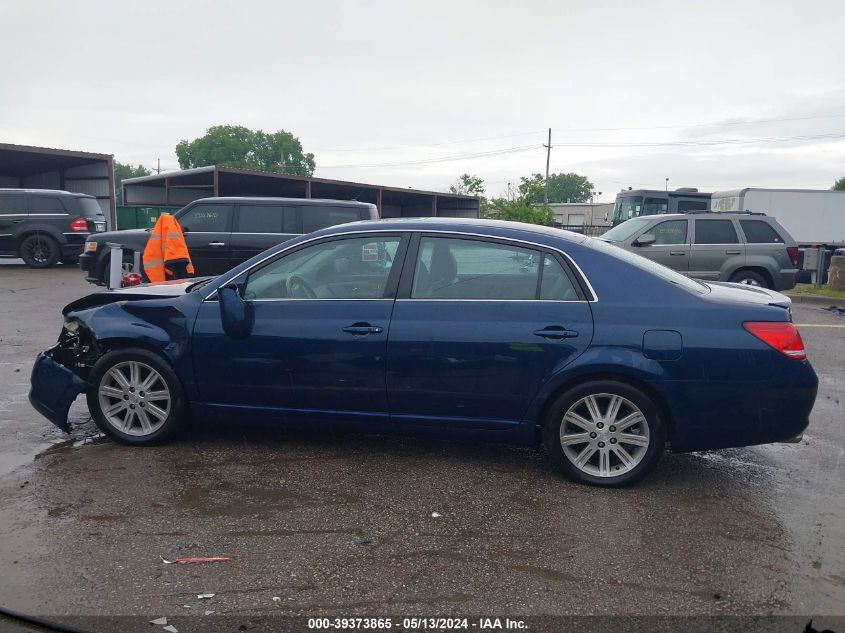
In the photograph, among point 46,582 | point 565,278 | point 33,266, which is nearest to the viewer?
point 46,582

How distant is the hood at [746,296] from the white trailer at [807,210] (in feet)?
64.3

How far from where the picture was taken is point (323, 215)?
12.9 meters

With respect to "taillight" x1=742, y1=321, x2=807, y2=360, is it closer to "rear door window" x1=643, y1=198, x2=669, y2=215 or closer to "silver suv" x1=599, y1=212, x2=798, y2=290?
"silver suv" x1=599, y1=212, x2=798, y2=290

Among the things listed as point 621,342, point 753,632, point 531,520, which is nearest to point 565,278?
point 621,342

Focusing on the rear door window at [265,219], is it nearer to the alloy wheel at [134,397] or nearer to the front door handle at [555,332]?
the alloy wheel at [134,397]

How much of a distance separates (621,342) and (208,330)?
2662 millimetres

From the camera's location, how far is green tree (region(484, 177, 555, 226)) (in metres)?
27.1

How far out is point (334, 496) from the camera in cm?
426

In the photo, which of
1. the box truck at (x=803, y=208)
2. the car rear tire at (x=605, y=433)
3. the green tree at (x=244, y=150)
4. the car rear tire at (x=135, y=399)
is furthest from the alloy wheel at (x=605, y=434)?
the green tree at (x=244, y=150)

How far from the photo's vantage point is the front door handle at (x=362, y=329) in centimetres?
460

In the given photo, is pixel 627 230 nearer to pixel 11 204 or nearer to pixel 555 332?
pixel 555 332

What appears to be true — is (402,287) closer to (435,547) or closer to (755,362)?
(435,547)

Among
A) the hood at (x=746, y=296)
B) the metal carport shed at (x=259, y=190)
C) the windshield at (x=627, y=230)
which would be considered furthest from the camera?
the metal carport shed at (x=259, y=190)

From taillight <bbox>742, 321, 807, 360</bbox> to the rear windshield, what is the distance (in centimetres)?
1859
